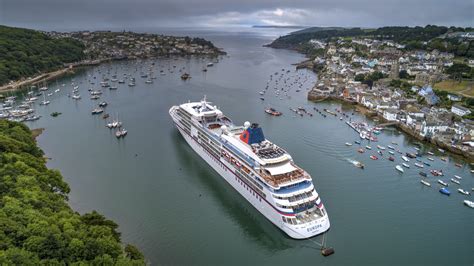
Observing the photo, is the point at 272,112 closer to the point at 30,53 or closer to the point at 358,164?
the point at 358,164

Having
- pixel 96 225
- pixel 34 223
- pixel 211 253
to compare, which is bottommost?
pixel 211 253

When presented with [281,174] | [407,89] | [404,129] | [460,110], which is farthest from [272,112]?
[407,89]

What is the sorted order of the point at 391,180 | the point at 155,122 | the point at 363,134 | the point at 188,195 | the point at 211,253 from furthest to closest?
the point at 155,122 → the point at 363,134 → the point at 391,180 → the point at 188,195 → the point at 211,253

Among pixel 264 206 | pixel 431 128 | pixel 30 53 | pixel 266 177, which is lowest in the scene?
pixel 264 206

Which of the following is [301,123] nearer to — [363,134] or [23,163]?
[363,134]

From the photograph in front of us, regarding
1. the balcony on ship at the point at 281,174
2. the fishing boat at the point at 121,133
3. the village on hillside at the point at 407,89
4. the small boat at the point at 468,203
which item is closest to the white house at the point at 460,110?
the village on hillside at the point at 407,89

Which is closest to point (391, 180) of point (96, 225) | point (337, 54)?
point (96, 225)

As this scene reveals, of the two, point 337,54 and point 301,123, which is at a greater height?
point 337,54

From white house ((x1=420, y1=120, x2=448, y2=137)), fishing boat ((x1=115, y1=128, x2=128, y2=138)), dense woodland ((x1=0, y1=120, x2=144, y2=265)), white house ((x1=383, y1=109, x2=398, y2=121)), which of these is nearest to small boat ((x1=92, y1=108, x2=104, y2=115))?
fishing boat ((x1=115, y1=128, x2=128, y2=138))
